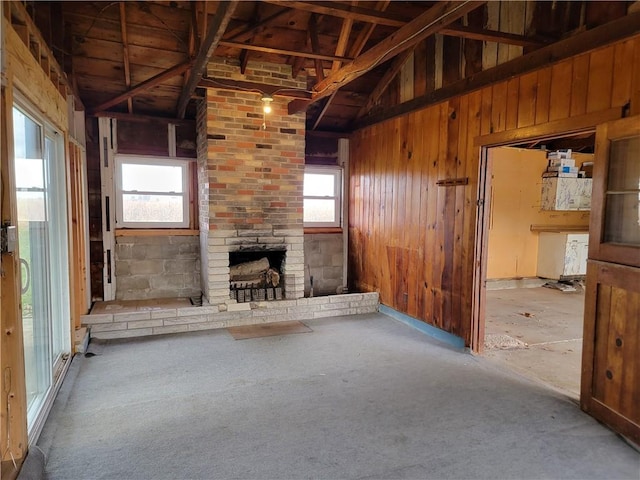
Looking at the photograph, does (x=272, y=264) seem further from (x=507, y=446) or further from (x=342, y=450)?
(x=507, y=446)

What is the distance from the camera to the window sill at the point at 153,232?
512 centimetres

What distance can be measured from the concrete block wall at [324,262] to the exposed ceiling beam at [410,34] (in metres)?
2.75

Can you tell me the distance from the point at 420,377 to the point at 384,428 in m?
0.91

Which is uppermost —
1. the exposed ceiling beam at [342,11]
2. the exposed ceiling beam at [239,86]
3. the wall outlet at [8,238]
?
the exposed ceiling beam at [342,11]

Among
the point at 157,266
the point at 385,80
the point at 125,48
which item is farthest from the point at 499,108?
the point at 157,266

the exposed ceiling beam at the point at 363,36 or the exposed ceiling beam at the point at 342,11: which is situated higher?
the exposed ceiling beam at the point at 363,36

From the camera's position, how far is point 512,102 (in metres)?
3.41

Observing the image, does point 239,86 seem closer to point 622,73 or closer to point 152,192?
point 152,192

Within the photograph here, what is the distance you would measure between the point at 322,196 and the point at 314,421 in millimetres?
4044

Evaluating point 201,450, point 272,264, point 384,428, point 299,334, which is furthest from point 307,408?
point 272,264

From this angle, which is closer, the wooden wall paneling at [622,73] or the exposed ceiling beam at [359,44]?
the wooden wall paneling at [622,73]

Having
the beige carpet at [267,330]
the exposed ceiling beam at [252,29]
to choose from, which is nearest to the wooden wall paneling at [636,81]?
the exposed ceiling beam at [252,29]

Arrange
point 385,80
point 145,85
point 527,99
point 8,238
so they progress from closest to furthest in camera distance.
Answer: point 8,238 → point 527,99 → point 145,85 → point 385,80

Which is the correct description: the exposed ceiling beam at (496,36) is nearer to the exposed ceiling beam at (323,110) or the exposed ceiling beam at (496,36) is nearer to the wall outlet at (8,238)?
the exposed ceiling beam at (323,110)
